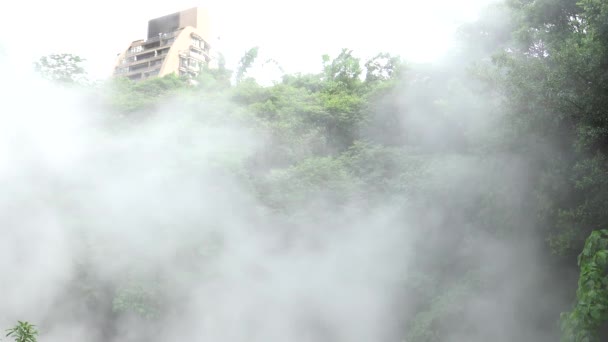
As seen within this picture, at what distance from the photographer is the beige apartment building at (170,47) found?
3136 centimetres

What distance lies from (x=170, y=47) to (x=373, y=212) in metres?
24.2

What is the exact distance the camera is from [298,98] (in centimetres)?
1356

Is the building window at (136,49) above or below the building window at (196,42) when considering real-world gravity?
above

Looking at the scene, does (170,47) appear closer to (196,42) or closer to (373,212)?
(196,42)

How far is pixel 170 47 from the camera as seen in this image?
31359 millimetres

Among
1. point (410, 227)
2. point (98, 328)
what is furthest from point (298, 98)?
point (98, 328)

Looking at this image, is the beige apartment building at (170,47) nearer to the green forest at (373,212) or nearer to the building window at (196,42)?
the building window at (196,42)

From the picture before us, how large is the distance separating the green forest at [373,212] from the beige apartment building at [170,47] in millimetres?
20227

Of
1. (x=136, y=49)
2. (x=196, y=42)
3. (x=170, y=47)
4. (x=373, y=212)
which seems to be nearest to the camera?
(x=373, y=212)

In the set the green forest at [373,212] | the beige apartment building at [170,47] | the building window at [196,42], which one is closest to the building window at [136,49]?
the beige apartment building at [170,47]

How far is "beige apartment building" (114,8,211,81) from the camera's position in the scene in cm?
3136

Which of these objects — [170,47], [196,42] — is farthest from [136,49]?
[196,42]

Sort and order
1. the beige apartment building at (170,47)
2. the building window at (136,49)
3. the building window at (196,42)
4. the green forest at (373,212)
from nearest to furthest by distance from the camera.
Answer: the green forest at (373,212), the beige apartment building at (170,47), the building window at (196,42), the building window at (136,49)

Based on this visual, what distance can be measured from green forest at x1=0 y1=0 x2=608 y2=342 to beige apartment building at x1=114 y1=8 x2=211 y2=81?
20.2 meters
